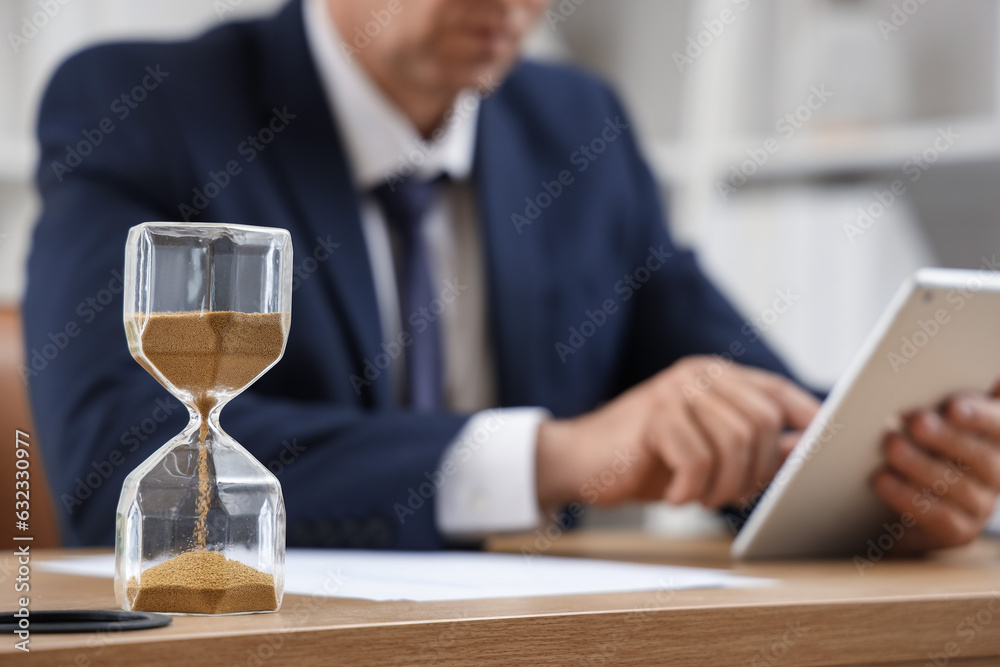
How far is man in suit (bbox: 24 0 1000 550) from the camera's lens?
3.25 feet

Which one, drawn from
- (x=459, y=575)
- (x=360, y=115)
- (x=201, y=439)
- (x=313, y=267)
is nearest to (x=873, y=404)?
(x=459, y=575)

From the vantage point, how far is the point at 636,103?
2486 millimetres

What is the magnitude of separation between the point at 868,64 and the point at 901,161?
8.1 inches

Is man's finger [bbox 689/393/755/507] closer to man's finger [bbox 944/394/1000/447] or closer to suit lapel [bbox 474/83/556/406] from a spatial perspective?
man's finger [bbox 944/394/1000/447]

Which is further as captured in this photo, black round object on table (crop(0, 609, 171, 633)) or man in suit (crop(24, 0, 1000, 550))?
man in suit (crop(24, 0, 1000, 550))

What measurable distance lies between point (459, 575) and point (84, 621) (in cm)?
27

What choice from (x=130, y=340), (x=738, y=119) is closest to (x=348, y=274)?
(x=130, y=340)

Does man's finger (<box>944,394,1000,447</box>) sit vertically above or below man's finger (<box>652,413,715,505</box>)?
above

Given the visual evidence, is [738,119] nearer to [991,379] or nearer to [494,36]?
[494,36]

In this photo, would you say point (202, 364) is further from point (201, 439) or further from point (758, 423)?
point (758, 423)

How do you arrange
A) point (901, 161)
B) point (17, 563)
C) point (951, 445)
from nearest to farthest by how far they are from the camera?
1. point (17, 563)
2. point (951, 445)
3. point (901, 161)

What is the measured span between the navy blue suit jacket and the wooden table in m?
0.35

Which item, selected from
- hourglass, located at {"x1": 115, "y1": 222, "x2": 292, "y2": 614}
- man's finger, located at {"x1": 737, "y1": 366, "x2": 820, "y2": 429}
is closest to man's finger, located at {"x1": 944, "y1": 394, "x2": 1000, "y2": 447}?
man's finger, located at {"x1": 737, "y1": 366, "x2": 820, "y2": 429}

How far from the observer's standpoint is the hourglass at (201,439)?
498 mm
